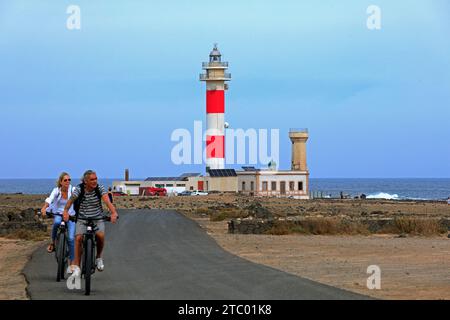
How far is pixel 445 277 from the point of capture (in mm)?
17750

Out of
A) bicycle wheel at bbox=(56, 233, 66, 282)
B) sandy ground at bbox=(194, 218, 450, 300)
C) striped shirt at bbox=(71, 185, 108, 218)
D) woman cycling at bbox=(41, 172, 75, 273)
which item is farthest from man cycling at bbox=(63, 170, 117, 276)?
sandy ground at bbox=(194, 218, 450, 300)

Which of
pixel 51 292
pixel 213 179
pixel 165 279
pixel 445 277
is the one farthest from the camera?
pixel 213 179

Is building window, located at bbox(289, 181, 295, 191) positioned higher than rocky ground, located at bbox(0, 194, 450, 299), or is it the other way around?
building window, located at bbox(289, 181, 295, 191)

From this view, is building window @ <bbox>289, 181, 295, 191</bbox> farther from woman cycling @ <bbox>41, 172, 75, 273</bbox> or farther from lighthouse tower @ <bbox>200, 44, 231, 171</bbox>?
woman cycling @ <bbox>41, 172, 75, 273</bbox>

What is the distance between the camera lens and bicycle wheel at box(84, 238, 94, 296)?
46.1ft

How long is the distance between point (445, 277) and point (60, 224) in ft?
22.0

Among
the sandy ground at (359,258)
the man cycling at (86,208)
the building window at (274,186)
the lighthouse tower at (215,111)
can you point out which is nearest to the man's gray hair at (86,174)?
the man cycling at (86,208)

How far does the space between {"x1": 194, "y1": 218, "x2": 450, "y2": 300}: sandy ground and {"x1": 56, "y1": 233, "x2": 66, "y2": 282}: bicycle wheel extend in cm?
421

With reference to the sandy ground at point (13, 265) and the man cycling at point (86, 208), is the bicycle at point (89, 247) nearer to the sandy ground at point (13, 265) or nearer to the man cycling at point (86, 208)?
the man cycling at point (86, 208)

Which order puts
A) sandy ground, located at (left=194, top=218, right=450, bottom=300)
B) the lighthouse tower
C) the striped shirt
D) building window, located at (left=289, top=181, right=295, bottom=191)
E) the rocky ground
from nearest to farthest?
1. the striped shirt
2. sandy ground, located at (left=194, top=218, right=450, bottom=300)
3. the rocky ground
4. the lighthouse tower
5. building window, located at (left=289, top=181, right=295, bottom=191)

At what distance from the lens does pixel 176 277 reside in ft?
54.2

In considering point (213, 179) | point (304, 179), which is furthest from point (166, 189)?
point (304, 179)
